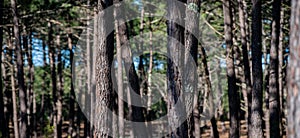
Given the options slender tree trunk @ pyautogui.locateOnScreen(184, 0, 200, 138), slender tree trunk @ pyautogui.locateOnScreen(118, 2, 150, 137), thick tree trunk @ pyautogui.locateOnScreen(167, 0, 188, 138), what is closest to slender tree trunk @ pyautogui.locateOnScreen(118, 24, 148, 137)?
slender tree trunk @ pyautogui.locateOnScreen(118, 2, 150, 137)

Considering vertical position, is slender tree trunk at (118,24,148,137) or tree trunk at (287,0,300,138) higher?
tree trunk at (287,0,300,138)

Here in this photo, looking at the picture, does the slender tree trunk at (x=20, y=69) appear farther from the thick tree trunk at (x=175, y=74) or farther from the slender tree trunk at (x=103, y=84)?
the thick tree trunk at (x=175, y=74)

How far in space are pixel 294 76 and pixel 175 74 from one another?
461cm

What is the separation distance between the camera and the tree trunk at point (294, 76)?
13.5 feet

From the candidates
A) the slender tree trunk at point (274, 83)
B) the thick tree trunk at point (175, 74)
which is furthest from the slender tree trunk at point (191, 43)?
the slender tree trunk at point (274, 83)

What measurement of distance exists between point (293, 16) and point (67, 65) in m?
33.8

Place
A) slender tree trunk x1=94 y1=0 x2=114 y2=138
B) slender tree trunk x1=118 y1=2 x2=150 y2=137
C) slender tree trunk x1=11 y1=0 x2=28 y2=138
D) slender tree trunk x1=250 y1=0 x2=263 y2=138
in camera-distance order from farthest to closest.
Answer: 1. slender tree trunk x1=11 y1=0 x2=28 y2=138
2. slender tree trunk x1=118 y1=2 x2=150 y2=137
3. slender tree trunk x1=250 y1=0 x2=263 y2=138
4. slender tree trunk x1=94 y1=0 x2=114 y2=138

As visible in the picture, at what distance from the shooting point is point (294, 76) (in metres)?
4.15

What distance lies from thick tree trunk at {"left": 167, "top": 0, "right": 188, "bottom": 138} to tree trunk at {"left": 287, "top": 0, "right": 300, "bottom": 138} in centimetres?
443

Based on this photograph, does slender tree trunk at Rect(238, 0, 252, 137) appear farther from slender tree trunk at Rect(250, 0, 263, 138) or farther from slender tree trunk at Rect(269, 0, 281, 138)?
slender tree trunk at Rect(250, 0, 263, 138)

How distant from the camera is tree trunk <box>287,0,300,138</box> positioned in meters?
4.10

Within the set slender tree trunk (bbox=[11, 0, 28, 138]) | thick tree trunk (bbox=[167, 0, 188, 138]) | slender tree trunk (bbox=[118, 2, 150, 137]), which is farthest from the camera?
slender tree trunk (bbox=[11, 0, 28, 138])

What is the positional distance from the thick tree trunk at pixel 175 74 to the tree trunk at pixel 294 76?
4432mm

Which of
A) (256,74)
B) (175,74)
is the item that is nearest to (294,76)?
(175,74)
